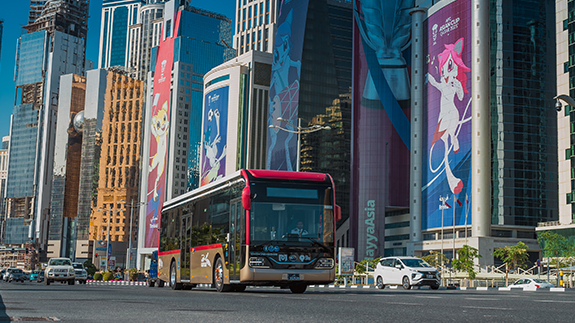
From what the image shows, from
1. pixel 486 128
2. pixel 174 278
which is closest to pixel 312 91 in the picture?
pixel 486 128

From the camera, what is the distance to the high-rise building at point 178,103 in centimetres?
17862

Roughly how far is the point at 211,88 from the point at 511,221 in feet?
295

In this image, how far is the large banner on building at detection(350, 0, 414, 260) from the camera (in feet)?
398

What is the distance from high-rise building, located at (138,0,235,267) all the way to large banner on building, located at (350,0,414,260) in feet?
219

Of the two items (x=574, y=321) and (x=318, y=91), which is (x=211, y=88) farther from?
(x=574, y=321)

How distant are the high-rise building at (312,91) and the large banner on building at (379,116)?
18.4 metres

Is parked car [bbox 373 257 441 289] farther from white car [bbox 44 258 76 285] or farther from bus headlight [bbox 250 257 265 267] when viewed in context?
white car [bbox 44 258 76 285]

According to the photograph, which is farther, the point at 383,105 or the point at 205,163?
the point at 205,163

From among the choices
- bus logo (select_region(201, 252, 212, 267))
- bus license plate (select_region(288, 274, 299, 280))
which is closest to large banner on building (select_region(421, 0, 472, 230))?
bus logo (select_region(201, 252, 212, 267))

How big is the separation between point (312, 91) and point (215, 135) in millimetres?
30119

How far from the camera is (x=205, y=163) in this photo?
545 feet

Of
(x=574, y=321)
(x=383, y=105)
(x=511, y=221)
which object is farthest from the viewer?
(x=383, y=105)

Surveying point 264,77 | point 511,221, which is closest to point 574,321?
point 511,221

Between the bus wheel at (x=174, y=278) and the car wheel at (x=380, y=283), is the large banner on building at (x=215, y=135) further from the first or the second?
the bus wheel at (x=174, y=278)
